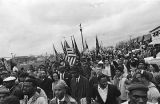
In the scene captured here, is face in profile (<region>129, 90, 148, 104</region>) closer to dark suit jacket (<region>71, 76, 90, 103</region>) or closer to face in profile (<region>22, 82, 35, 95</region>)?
face in profile (<region>22, 82, 35, 95</region>)

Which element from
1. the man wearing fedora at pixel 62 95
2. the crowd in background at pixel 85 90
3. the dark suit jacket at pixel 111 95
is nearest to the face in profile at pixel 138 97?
the crowd in background at pixel 85 90

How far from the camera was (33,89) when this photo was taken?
15.5 feet

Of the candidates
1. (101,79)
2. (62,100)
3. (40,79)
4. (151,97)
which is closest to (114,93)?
(101,79)

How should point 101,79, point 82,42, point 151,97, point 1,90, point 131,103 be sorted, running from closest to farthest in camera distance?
1. point 131,103
2. point 1,90
3. point 151,97
4. point 101,79
5. point 82,42

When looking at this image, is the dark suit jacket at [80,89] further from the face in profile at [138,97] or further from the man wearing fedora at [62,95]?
the face in profile at [138,97]

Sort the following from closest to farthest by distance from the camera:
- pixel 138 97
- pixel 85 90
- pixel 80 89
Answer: pixel 138 97
pixel 85 90
pixel 80 89

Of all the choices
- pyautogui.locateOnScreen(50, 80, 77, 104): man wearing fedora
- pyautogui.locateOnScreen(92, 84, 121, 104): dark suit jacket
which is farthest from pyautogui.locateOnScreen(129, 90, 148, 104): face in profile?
pyautogui.locateOnScreen(92, 84, 121, 104): dark suit jacket

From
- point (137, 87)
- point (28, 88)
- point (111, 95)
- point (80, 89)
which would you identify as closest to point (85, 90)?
point (80, 89)

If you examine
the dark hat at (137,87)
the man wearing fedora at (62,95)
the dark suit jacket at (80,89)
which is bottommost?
the dark suit jacket at (80,89)

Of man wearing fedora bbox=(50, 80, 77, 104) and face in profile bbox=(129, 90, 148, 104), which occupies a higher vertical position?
face in profile bbox=(129, 90, 148, 104)

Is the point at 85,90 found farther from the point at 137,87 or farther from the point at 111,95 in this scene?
the point at 137,87

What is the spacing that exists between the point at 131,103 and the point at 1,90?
2.27 meters

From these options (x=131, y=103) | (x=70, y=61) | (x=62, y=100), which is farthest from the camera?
(x=70, y=61)

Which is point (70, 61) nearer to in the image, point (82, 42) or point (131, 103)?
point (131, 103)
